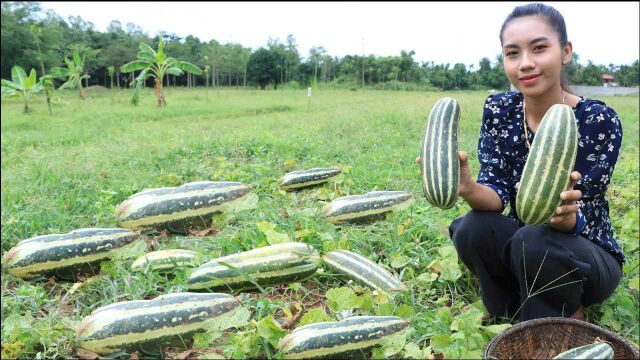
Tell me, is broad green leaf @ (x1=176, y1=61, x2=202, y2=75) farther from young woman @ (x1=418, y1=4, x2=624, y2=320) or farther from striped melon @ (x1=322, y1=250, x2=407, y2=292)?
young woman @ (x1=418, y1=4, x2=624, y2=320)

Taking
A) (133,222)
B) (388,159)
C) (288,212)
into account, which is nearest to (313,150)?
(388,159)

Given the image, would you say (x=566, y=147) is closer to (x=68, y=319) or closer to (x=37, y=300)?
(x=68, y=319)

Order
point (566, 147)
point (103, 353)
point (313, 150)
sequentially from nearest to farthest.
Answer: point (566, 147) → point (103, 353) → point (313, 150)

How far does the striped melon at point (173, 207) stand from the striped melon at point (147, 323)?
108cm

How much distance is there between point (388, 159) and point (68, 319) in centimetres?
353

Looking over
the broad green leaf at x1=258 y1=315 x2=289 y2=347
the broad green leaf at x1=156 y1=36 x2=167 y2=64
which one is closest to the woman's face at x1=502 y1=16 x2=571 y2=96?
the broad green leaf at x1=258 y1=315 x2=289 y2=347

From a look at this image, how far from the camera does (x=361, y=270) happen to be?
8.76 ft

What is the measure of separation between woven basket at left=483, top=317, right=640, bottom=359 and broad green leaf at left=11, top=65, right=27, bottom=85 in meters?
→ 12.8

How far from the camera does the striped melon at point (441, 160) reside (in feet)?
6.95

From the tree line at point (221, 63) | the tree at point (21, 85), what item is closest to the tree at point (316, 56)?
the tree line at point (221, 63)

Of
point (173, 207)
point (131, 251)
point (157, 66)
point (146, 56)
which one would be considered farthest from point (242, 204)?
point (157, 66)

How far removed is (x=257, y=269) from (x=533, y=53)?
5.34 ft

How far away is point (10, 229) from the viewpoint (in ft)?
11.4

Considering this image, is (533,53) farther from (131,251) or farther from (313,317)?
(131,251)
